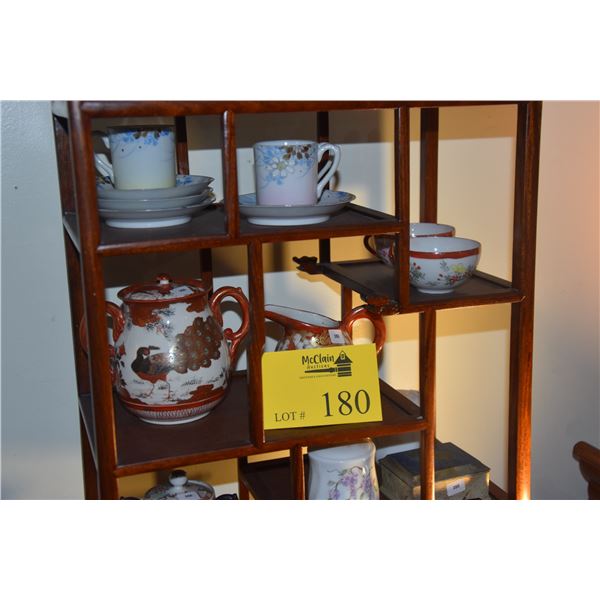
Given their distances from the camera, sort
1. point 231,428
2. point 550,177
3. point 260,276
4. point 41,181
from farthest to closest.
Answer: point 550,177, point 41,181, point 231,428, point 260,276

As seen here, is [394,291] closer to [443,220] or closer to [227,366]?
[227,366]

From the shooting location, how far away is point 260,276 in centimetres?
111

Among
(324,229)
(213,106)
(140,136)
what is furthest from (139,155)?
(324,229)

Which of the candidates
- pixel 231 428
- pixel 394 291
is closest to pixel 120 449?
pixel 231 428

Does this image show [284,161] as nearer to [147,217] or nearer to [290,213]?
[290,213]

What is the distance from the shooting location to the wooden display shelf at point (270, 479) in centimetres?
141

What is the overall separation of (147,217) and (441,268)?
437mm

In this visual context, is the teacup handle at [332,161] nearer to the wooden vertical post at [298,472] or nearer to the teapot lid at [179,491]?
the wooden vertical post at [298,472]

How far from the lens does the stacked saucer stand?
110cm

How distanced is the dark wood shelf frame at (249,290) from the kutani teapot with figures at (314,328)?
0.18 feet

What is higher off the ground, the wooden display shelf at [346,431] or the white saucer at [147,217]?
the white saucer at [147,217]

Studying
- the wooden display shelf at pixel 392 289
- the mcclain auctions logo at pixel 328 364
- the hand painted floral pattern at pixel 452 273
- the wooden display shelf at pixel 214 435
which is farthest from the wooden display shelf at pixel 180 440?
the hand painted floral pattern at pixel 452 273

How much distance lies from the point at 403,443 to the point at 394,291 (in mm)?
376

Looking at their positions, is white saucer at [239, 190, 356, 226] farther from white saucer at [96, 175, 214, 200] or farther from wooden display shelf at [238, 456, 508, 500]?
wooden display shelf at [238, 456, 508, 500]
